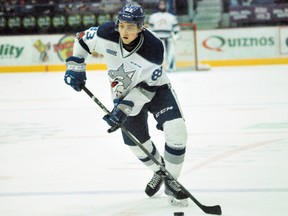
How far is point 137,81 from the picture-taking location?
12.7 ft

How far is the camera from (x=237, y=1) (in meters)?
13.6

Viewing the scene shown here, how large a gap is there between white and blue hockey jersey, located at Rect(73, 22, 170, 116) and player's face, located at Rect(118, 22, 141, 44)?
8 centimetres

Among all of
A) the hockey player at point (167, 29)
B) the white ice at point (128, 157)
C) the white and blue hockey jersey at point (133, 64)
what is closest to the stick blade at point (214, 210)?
the white ice at point (128, 157)

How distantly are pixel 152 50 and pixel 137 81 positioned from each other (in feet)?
0.61

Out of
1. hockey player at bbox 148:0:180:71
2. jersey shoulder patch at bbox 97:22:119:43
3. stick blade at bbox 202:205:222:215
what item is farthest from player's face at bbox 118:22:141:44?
hockey player at bbox 148:0:180:71

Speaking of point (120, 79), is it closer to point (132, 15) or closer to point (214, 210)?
point (132, 15)

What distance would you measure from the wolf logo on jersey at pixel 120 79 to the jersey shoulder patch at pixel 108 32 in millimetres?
145

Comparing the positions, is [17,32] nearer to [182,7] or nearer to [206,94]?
[182,7]

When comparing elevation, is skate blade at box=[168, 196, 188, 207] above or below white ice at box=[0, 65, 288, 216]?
above

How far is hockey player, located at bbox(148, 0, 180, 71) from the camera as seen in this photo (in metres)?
12.9

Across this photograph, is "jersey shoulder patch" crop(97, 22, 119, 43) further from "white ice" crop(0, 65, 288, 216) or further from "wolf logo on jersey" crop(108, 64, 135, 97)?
"white ice" crop(0, 65, 288, 216)

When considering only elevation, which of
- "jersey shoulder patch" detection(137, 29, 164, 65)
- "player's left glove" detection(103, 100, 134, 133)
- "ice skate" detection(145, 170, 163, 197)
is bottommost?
"ice skate" detection(145, 170, 163, 197)

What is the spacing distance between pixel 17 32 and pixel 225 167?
978 centimetres

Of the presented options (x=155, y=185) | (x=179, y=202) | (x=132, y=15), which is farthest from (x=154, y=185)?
(x=132, y=15)
